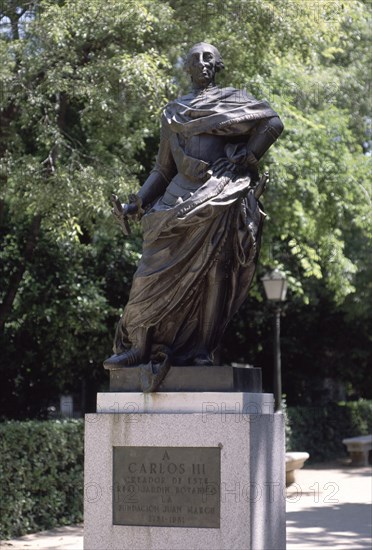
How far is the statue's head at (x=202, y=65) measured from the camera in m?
7.22

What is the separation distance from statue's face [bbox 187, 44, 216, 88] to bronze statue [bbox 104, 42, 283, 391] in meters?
0.04

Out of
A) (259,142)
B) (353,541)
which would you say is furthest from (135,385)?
(353,541)

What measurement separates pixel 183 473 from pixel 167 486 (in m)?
0.13

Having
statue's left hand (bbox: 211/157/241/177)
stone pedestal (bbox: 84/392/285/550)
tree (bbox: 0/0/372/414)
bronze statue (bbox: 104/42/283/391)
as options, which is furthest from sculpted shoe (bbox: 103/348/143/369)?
tree (bbox: 0/0/372/414)

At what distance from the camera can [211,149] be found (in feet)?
23.2

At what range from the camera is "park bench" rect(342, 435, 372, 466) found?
21750mm

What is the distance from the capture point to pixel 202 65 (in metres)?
7.21

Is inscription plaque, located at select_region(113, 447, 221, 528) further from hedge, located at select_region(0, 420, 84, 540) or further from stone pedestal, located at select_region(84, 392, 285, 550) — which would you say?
hedge, located at select_region(0, 420, 84, 540)

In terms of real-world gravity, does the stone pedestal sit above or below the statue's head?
below

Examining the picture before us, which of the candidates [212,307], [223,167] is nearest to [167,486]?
[212,307]

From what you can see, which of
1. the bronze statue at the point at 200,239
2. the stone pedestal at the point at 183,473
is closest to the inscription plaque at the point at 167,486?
the stone pedestal at the point at 183,473

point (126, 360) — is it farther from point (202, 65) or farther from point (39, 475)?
point (39, 475)

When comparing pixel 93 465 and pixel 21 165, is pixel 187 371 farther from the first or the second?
pixel 21 165

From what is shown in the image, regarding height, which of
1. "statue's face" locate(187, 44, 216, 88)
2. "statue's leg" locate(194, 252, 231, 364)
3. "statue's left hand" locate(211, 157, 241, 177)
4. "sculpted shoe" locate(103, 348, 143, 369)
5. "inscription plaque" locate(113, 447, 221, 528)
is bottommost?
"inscription plaque" locate(113, 447, 221, 528)
